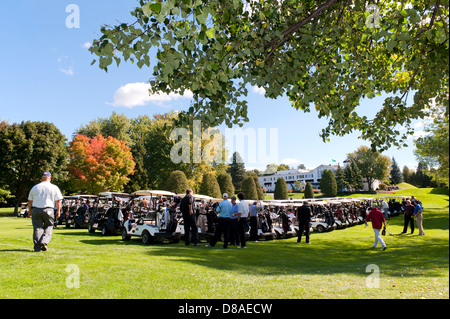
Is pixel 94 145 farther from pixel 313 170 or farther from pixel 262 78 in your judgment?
pixel 313 170

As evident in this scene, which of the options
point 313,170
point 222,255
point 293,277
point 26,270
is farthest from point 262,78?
point 313,170

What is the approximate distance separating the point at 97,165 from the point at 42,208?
38613 mm

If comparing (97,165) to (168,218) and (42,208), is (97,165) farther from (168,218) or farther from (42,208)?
(42,208)

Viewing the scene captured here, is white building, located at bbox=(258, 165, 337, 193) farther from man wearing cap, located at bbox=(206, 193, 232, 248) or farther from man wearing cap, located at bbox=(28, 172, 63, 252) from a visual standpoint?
man wearing cap, located at bbox=(28, 172, 63, 252)

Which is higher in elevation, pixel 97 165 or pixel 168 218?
pixel 97 165

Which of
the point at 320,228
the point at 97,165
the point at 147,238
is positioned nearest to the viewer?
the point at 147,238

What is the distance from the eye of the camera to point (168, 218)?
41.3 ft

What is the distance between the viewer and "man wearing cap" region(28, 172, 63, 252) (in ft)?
26.3

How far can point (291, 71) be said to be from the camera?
8.20 m

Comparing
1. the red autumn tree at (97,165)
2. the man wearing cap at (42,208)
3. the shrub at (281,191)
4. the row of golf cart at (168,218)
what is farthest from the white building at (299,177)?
the man wearing cap at (42,208)

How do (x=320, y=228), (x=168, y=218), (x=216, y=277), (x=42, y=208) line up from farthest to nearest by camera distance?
(x=320, y=228) < (x=168, y=218) < (x=42, y=208) < (x=216, y=277)

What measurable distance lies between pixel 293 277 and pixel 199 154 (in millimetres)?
40794

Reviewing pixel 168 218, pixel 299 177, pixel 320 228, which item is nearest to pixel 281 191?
pixel 320 228

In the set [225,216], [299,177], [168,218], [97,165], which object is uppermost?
[299,177]
